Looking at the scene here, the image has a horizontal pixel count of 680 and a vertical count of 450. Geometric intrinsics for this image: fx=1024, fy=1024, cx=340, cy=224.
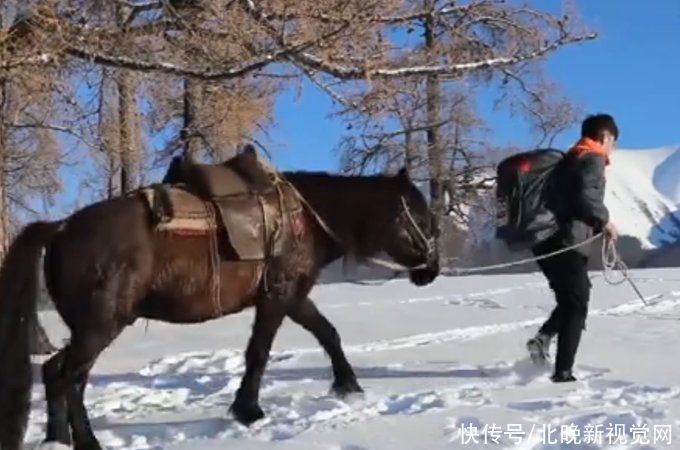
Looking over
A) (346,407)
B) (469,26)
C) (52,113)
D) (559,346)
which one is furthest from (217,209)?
(52,113)

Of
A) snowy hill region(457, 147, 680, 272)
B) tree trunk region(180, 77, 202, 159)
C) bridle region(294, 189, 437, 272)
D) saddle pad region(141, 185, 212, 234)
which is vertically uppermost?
tree trunk region(180, 77, 202, 159)

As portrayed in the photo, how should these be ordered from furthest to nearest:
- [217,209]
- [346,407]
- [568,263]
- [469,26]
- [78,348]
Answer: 1. [469,26]
2. [568,263]
3. [346,407]
4. [217,209]
5. [78,348]

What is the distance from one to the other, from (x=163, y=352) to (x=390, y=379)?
2.99 meters

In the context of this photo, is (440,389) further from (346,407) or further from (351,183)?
(351,183)

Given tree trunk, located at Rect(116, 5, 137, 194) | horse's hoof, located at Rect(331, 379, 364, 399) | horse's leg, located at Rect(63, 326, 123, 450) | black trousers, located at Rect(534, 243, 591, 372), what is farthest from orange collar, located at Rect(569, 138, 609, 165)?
tree trunk, located at Rect(116, 5, 137, 194)

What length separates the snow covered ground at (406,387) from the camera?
5656mm

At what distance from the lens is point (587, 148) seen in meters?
7.39

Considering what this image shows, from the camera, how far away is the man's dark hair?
294 inches

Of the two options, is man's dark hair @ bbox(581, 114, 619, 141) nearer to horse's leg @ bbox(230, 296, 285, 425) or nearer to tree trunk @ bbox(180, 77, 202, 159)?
horse's leg @ bbox(230, 296, 285, 425)

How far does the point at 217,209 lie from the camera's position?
19.8 ft

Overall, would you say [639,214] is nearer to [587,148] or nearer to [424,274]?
[587,148]

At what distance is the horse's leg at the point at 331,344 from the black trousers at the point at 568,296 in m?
1.52

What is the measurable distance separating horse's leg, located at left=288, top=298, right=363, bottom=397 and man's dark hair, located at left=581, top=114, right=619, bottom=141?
7.81 ft

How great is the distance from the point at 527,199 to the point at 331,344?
5.94ft
